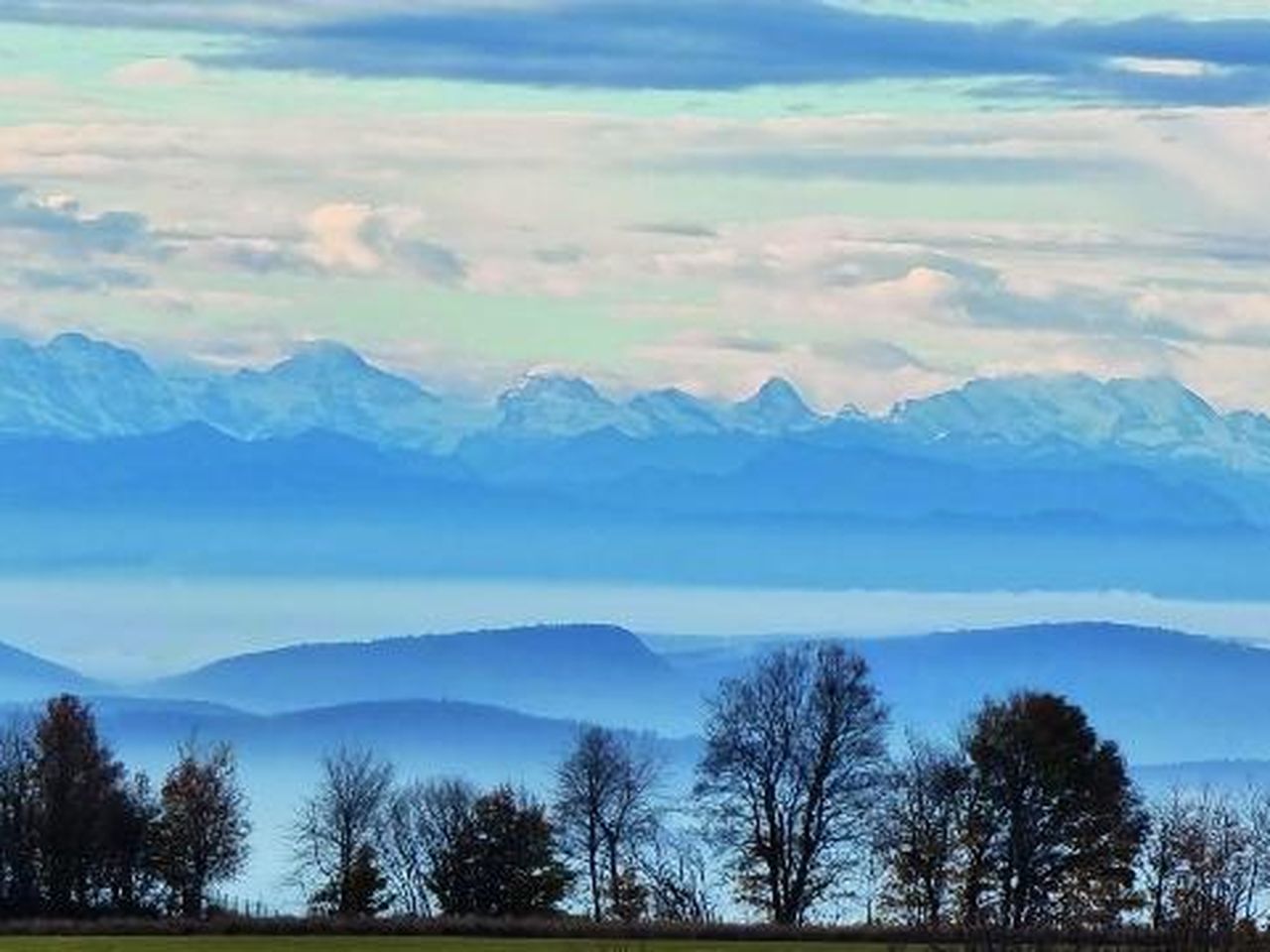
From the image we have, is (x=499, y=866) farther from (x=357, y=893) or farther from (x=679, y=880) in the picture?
(x=679, y=880)

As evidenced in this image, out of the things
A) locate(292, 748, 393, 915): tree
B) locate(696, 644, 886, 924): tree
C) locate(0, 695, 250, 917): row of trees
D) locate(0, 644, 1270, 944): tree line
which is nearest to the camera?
locate(0, 644, 1270, 944): tree line

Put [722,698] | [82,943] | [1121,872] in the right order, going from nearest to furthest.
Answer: [82,943] → [1121,872] → [722,698]

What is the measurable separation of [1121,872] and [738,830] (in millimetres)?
12106

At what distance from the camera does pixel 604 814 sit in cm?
10412

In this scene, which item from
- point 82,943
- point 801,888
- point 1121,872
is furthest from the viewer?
point 801,888

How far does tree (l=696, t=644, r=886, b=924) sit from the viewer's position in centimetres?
9238

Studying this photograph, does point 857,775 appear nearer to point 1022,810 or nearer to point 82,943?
point 1022,810

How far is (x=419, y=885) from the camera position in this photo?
3553 inches

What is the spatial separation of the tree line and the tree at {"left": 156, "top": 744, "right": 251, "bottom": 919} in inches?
3.4

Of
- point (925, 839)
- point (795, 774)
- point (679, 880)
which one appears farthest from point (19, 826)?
point (925, 839)

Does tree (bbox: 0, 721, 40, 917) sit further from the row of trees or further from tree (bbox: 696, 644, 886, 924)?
tree (bbox: 696, 644, 886, 924)

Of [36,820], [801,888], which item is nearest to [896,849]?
[801,888]

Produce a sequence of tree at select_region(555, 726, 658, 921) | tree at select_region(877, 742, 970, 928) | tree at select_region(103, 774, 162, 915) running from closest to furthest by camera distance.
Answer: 1. tree at select_region(877, 742, 970, 928)
2. tree at select_region(103, 774, 162, 915)
3. tree at select_region(555, 726, 658, 921)

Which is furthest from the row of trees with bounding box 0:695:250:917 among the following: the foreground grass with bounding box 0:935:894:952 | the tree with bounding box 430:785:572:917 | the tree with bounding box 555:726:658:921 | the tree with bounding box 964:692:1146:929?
the tree with bounding box 964:692:1146:929
